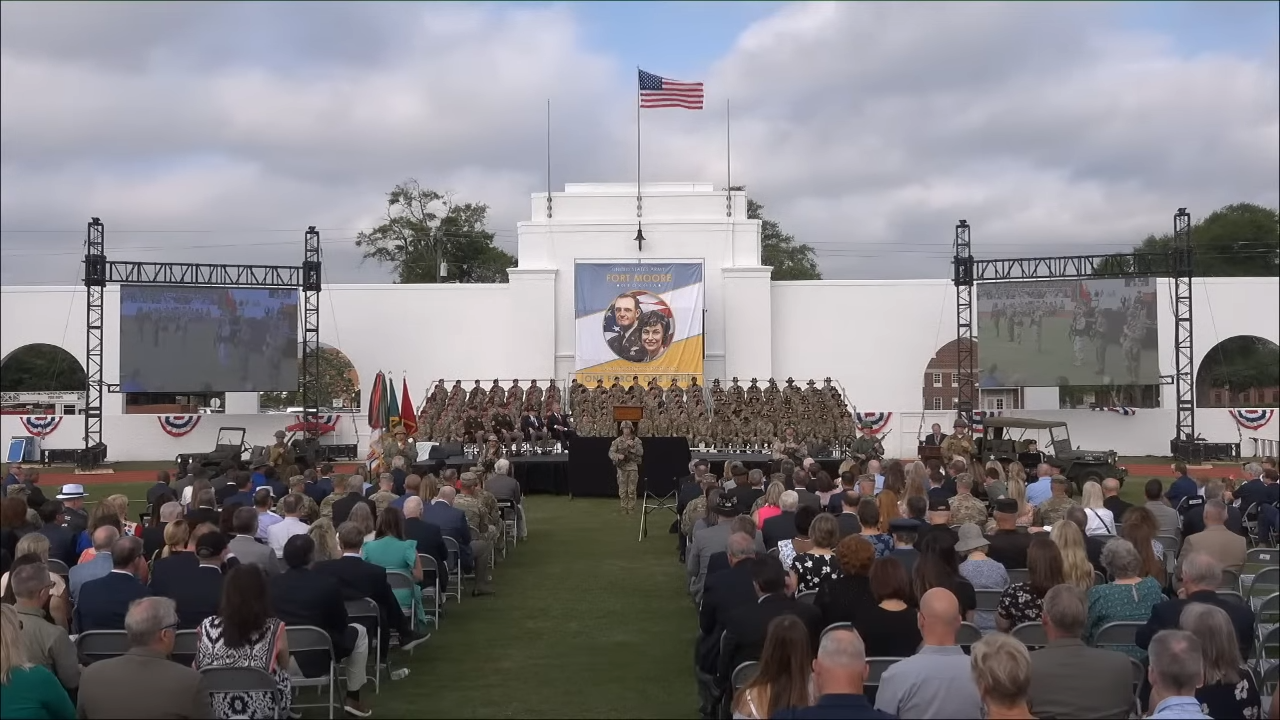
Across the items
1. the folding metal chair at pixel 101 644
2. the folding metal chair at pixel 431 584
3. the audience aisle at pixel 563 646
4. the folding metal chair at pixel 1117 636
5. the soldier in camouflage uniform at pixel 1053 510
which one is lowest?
Result: the audience aisle at pixel 563 646

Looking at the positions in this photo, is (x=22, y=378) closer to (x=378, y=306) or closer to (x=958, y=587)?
(x=378, y=306)

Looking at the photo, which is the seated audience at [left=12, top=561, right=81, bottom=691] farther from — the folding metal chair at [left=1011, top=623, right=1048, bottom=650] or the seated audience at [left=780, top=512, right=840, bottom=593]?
the folding metal chair at [left=1011, top=623, right=1048, bottom=650]

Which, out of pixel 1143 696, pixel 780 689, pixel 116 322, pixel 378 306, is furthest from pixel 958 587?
pixel 116 322

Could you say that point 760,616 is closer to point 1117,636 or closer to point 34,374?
point 1117,636

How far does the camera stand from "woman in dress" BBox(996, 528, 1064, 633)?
6.18 m

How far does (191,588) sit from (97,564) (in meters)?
1.07

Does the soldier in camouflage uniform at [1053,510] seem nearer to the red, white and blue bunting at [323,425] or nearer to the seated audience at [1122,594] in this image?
the seated audience at [1122,594]

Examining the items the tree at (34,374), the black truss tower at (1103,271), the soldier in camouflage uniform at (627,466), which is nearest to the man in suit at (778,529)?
the soldier in camouflage uniform at (627,466)

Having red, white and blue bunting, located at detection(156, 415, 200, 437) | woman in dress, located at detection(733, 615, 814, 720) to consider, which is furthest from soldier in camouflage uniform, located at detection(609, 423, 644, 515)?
red, white and blue bunting, located at detection(156, 415, 200, 437)

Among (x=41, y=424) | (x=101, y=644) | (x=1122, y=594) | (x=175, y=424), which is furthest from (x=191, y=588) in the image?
(x=41, y=424)

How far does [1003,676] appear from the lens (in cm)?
406

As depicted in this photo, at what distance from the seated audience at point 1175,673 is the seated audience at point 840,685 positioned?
3.29ft

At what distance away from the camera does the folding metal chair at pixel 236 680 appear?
5.55 metres

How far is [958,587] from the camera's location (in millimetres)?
6141
